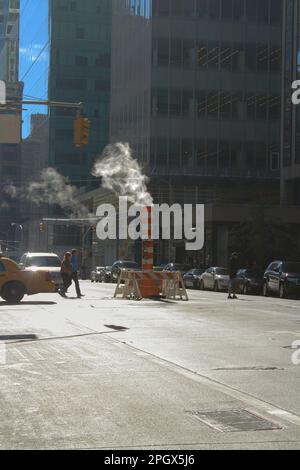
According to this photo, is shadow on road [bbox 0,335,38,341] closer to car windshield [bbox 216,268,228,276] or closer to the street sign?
the street sign

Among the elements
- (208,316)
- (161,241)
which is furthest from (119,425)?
(161,241)

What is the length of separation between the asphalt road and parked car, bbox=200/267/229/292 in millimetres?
23586

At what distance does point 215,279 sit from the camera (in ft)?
137

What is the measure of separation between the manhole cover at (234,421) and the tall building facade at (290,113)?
160 ft

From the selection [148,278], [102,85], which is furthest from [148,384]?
[102,85]

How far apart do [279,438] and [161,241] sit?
5898 cm

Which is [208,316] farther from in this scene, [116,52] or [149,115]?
[116,52]

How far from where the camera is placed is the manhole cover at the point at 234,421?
271 inches

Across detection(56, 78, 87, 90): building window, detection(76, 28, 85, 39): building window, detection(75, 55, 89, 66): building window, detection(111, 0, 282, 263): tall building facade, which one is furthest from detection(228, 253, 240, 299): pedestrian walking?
detection(76, 28, 85, 39): building window

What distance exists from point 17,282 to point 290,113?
36841 millimetres

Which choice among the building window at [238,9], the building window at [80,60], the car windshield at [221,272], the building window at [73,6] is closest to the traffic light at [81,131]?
the car windshield at [221,272]

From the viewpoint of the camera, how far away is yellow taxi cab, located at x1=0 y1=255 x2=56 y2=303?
2378 cm

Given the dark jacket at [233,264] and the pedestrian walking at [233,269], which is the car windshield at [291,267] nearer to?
the pedestrian walking at [233,269]

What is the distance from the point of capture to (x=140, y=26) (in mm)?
69000
